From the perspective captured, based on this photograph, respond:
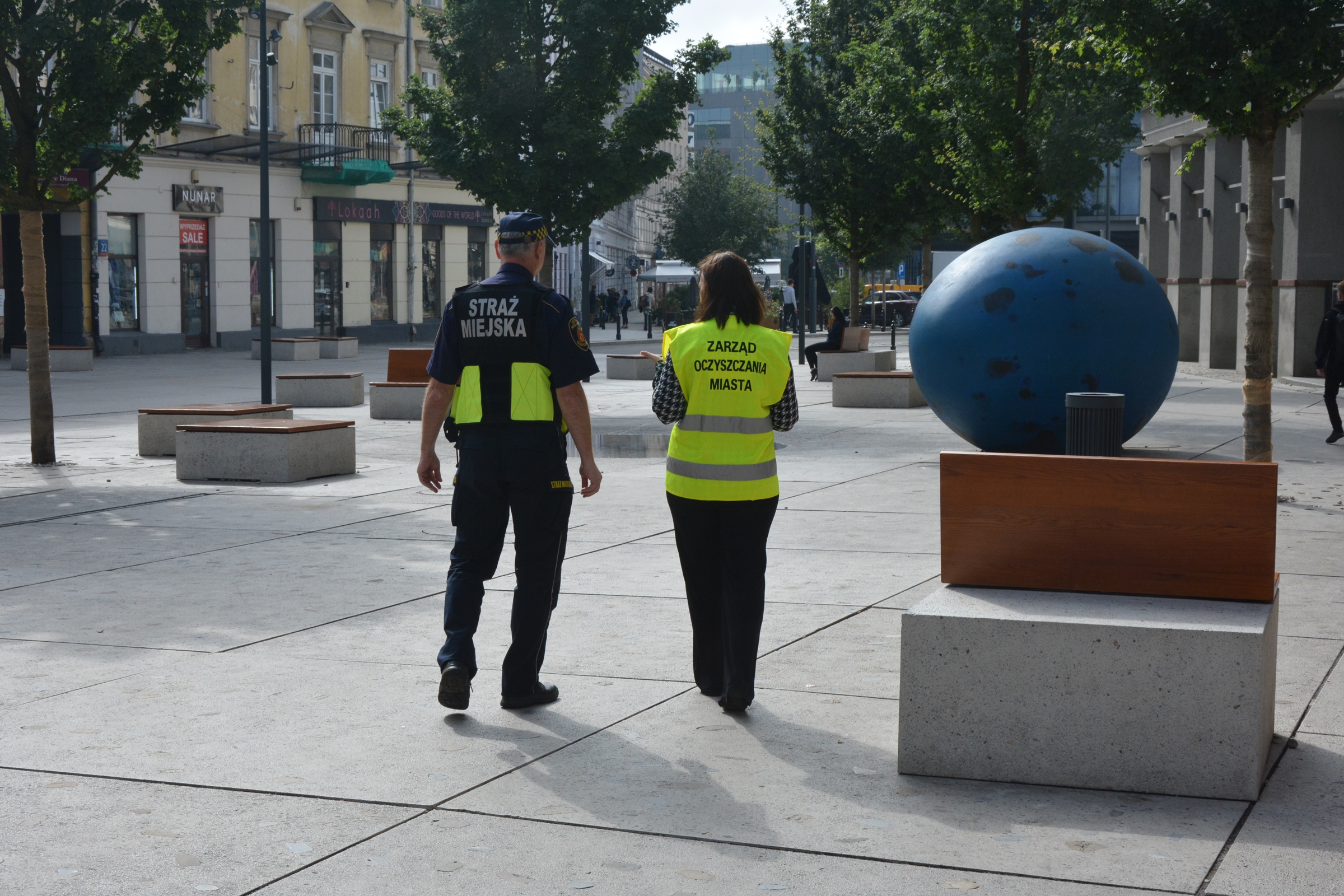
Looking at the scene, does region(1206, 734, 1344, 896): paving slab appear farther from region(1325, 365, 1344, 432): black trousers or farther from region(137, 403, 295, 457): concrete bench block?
region(137, 403, 295, 457): concrete bench block

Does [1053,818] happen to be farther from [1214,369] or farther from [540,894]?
[1214,369]

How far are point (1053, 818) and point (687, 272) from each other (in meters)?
66.0

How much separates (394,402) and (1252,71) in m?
11.8

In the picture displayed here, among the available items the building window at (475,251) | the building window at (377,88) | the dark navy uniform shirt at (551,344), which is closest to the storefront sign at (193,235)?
the building window at (377,88)

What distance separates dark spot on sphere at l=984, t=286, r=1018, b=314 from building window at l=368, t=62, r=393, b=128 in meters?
35.7

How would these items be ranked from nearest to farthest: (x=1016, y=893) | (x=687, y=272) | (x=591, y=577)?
(x=1016, y=893) → (x=591, y=577) → (x=687, y=272)

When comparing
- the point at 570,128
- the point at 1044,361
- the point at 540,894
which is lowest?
the point at 540,894

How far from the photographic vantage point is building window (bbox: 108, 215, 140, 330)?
36594 millimetres

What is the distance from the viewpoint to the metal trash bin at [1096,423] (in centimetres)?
631

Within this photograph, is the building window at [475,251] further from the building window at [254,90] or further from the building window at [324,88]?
the building window at [254,90]

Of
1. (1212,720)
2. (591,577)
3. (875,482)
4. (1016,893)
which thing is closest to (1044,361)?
(875,482)

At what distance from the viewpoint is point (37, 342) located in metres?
13.8

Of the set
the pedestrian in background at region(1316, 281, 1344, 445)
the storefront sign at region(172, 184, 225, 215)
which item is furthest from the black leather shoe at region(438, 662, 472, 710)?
the storefront sign at region(172, 184, 225, 215)

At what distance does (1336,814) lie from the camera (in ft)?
14.3
